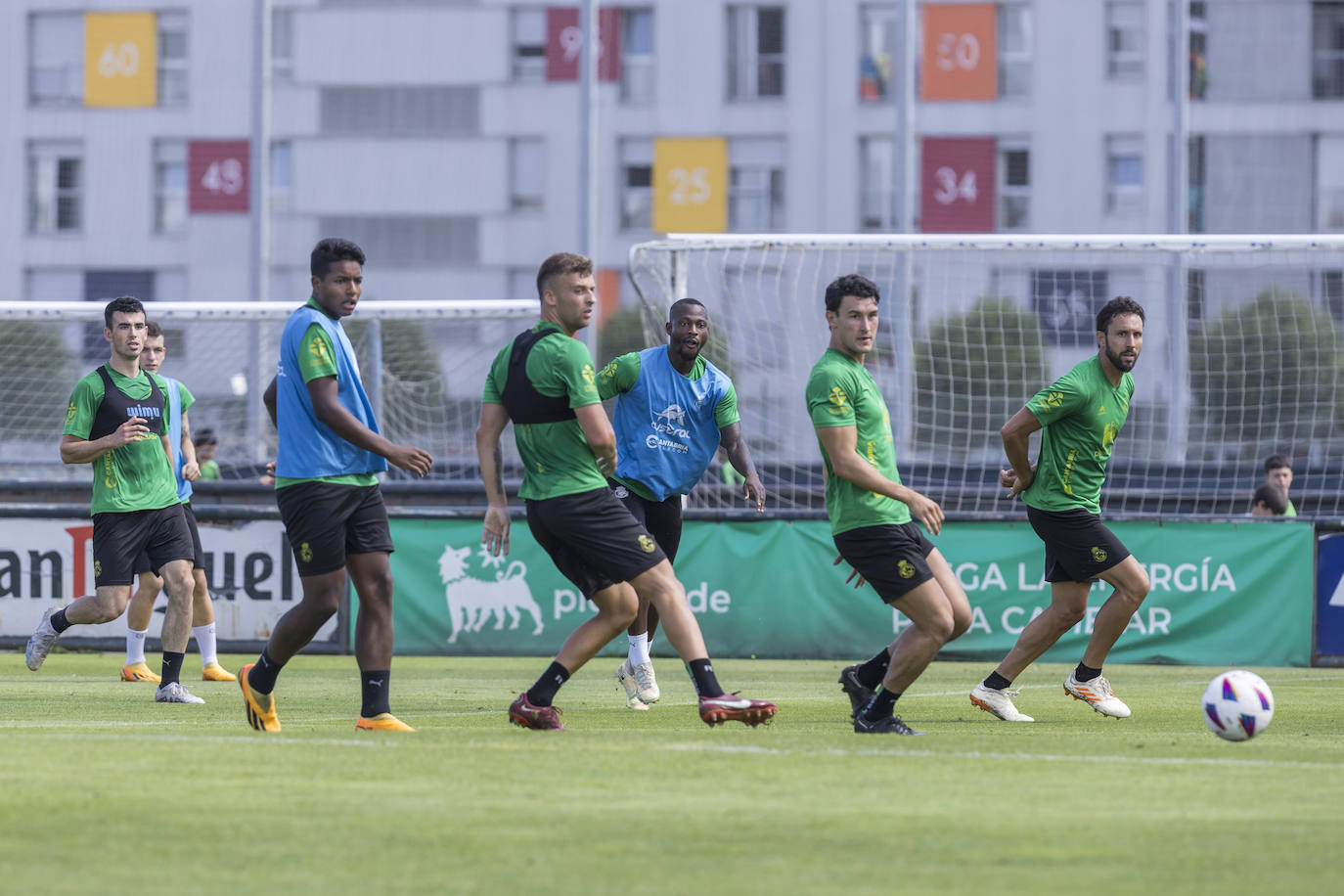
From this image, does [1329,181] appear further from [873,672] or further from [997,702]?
[873,672]

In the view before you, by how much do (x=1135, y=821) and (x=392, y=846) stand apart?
2.14 metres

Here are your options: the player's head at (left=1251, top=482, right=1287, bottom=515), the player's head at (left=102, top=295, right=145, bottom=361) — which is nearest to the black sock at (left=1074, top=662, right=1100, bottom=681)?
the player's head at (left=102, top=295, right=145, bottom=361)

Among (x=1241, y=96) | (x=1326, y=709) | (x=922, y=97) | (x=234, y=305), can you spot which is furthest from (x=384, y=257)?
(x=1326, y=709)

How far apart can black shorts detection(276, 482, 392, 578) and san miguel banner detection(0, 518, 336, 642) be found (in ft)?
25.7

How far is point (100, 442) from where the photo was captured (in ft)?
35.6

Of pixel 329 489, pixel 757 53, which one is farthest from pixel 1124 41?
pixel 329 489

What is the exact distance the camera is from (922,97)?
49.0m

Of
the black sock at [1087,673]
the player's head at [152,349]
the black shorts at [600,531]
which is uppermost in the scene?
the player's head at [152,349]

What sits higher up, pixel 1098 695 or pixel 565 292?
A: pixel 565 292

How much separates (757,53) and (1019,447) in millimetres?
41844

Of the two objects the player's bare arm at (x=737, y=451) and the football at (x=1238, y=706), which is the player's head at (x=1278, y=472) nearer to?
the player's bare arm at (x=737, y=451)

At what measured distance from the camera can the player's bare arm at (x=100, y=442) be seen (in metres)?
10.8

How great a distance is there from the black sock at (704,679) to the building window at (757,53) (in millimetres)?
43424

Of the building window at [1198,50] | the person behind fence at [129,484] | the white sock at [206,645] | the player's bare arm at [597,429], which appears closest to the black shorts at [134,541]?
the person behind fence at [129,484]
